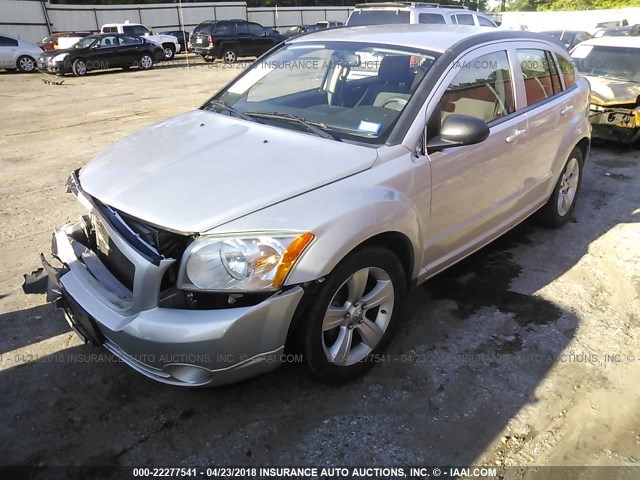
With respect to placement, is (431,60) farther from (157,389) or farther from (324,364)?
(157,389)

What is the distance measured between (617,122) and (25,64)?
21.1 metres

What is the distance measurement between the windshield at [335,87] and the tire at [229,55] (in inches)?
821

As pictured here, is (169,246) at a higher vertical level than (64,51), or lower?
higher

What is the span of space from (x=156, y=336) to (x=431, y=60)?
7.53 ft

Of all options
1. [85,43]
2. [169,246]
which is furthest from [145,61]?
[169,246]

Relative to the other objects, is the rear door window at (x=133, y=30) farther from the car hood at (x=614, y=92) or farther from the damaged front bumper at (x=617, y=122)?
the damaged front bumper at (x=617, y=122)

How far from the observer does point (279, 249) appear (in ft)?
7.52

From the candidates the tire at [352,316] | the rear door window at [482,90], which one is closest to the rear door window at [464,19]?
the rear door window at [482,90]

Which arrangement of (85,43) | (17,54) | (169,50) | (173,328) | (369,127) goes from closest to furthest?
(173,328), (369,127), (85,43), (17,54), (169,50)

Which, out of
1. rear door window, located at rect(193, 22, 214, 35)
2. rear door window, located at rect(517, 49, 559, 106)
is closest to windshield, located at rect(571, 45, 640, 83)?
rear door window, located at rect(517, 49, 559, 106)

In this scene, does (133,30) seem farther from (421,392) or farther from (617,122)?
(421,392)

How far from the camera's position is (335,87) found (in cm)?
354

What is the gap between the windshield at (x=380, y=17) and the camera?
10906mm

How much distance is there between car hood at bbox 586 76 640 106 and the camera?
25.1 ft
